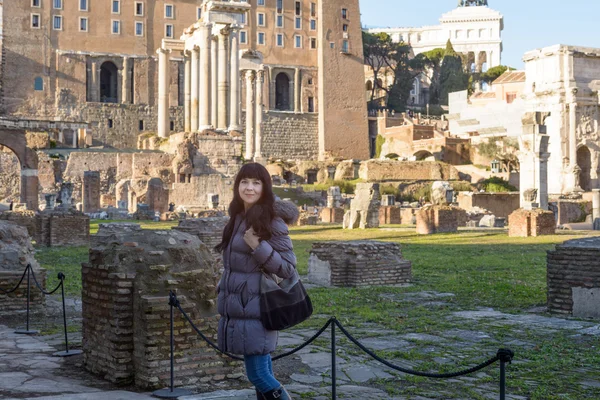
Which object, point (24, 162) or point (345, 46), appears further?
point (345, 46)

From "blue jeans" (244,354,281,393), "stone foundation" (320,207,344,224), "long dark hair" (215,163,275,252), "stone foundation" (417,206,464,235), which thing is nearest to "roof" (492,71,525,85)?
"stone foundation" (320,207,344,224)

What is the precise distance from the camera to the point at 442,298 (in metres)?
9.35

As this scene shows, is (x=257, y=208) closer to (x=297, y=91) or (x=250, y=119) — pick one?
(x=250, y=119)

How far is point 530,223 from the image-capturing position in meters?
20.9

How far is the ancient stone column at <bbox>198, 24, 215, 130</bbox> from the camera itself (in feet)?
143

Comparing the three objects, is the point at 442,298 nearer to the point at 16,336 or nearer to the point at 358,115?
the point at 16,336

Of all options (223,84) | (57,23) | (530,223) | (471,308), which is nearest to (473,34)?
(57,23)

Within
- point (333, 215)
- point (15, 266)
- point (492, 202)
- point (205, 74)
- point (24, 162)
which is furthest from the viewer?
point (205, 74)

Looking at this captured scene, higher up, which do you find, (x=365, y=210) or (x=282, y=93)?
(x=282, y=93)

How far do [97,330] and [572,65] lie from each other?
3628 centimetres

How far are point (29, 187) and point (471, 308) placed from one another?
25.5 metres

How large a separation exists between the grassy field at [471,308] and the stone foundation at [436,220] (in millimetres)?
4027

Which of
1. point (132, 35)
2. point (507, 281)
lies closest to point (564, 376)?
point (507, 281)

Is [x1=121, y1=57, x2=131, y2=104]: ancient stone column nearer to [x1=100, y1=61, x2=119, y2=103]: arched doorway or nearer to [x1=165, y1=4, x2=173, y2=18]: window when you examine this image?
[x1=100, y1=61, x2=119, y2=103]: arched doorway
